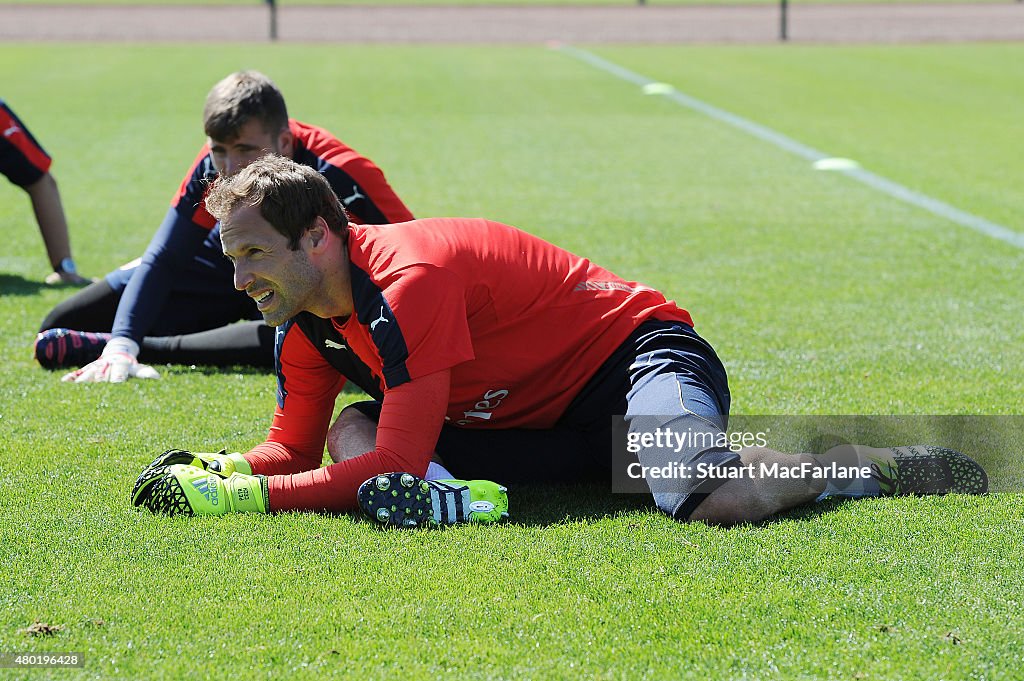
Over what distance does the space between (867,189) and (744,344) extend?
A: 5.20 meters

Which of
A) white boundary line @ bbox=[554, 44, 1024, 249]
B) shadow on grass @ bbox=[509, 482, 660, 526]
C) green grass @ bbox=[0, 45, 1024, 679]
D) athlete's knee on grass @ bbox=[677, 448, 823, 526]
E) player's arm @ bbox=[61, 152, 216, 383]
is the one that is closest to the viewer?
green grass @ bbox=[0, 45, 1024, 679]

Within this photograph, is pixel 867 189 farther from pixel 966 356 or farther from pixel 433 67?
pixel 433 67

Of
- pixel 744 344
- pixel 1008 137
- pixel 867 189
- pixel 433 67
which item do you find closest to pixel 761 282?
pixel 744 344

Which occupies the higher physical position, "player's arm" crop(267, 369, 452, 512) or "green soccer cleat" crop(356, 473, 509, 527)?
"player's arm" crop(267, 369, 452, 512)

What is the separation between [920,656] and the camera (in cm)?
302

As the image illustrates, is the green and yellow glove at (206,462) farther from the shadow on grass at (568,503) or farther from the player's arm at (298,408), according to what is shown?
the shadow on grass at (568,503)

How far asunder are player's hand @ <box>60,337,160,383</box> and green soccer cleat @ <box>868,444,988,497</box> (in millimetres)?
3138

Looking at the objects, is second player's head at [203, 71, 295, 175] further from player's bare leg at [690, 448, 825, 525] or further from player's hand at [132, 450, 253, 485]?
player's bare leg at [690, 448, 825, 525]

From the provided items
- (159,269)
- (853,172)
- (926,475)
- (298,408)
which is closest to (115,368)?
(159,269)

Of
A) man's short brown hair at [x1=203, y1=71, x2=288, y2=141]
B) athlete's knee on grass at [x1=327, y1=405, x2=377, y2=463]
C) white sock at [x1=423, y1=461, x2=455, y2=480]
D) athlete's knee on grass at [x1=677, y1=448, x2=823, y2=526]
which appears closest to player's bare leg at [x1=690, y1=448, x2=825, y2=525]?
athlete's knee on grass at [x1=677, y1=448, x2=823, y2=526]

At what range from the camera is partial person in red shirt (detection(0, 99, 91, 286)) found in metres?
7.82

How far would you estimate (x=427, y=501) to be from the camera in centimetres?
382

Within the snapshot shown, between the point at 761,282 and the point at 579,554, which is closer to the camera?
the point at 579,554

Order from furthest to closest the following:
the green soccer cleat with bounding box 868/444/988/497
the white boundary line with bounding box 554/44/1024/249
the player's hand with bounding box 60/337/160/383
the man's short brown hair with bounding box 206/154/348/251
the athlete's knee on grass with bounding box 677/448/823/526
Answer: the white boundary line with bounding box 554/44/1024/249 → the player's hand with bounding box 60/337/160/383 → the green soccer cleat with bounding box 868/444/988/497 → the athlete's knee on grass with bounding box 677/448/823/526 → the man's short brown hair with bounding box 206/154/348/251
